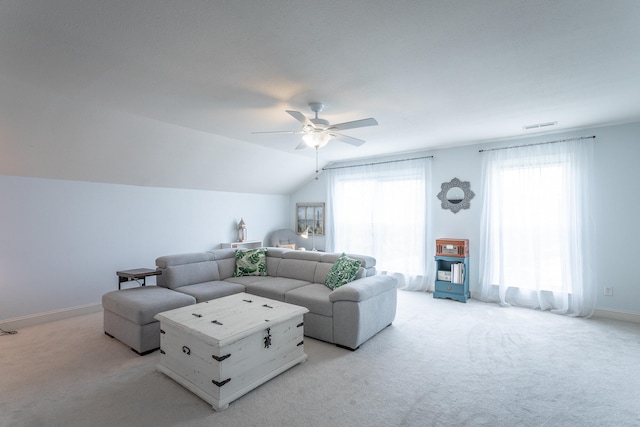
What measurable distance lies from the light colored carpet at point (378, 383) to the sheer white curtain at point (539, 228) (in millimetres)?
739

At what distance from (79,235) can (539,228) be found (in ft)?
20.5

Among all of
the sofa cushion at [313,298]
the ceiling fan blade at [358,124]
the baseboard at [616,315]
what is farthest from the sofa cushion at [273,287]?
the baseboard at [616,315]

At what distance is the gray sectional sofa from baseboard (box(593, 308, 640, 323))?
2732 mm

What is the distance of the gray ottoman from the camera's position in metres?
3.00

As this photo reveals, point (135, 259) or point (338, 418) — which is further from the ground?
point (135, 259)

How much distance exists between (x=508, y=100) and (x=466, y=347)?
254 centimetres

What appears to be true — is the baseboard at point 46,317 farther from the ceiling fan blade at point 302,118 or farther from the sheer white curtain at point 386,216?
the sheer white curtain at point 386,216

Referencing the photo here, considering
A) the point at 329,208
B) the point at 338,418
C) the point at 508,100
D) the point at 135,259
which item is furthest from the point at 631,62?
the point at 135,259

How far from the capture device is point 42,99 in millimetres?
2930

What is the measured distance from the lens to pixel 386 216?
5.84 metres

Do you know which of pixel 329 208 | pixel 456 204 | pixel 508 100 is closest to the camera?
pixel 508 100

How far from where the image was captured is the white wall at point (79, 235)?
143 inches

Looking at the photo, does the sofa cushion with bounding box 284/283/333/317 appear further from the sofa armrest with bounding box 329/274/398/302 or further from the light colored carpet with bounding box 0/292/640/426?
the light colored carpet with bounding box 0/292/640/426

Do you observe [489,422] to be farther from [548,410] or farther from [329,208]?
[329,208]
